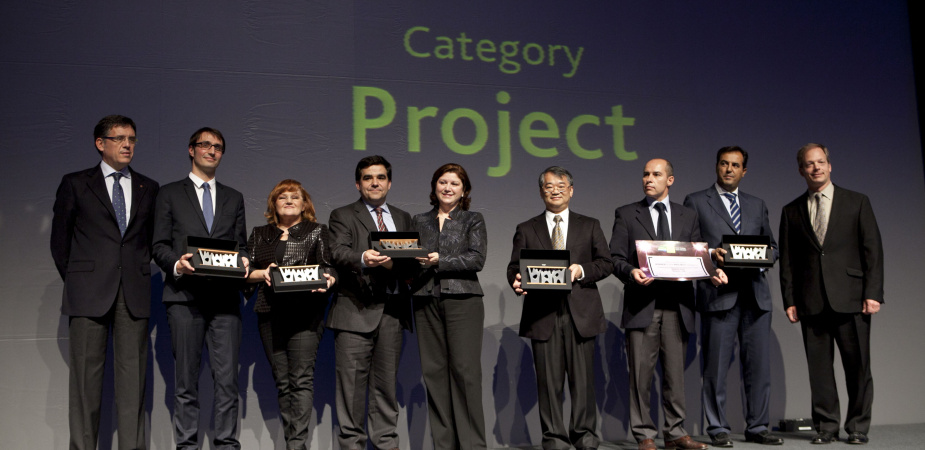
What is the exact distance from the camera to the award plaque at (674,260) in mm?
4020

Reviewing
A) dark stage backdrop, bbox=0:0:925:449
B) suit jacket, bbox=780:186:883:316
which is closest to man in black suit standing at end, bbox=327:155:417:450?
dark stage backdrop, bbox=0:0:925:449

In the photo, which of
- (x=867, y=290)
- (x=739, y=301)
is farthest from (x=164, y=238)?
(x=867, y=290)

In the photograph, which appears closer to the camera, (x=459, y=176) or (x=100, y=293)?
(x=100, y=293)

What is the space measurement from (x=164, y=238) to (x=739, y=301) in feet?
10.6

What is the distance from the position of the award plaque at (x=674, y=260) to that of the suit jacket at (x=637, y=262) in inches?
3.7

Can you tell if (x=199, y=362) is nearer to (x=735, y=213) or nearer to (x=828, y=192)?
(x=735, y=213)

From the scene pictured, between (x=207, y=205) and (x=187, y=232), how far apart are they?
194 millimetres

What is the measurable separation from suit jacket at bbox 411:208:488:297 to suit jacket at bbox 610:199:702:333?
0.82 meters

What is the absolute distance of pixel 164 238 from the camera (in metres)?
3.86

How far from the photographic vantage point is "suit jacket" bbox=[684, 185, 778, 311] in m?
4.42

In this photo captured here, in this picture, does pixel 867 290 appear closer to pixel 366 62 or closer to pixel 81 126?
pixel 366 62

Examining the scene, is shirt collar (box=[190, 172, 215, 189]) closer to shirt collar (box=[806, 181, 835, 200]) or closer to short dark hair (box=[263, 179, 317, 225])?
short dark hair (box=[263, 179, 317, 225])

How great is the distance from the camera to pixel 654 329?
4.19 metres

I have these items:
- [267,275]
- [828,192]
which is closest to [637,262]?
[828,192]
